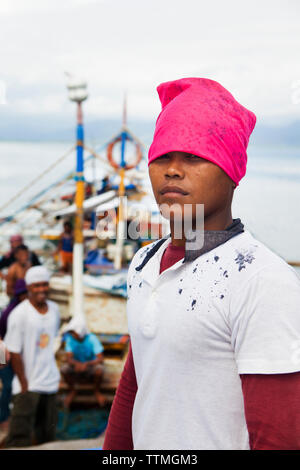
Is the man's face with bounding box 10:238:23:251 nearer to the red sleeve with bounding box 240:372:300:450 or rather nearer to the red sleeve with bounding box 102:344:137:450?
the red sleeve with bounding box 102:344:137:450

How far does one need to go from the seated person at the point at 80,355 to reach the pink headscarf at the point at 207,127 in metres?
4.77

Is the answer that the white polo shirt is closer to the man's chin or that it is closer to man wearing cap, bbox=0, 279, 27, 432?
the man's chin

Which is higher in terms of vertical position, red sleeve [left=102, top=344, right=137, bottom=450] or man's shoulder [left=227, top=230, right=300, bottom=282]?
man's shoulder [left=227, top=230, right=300, bottom=282]

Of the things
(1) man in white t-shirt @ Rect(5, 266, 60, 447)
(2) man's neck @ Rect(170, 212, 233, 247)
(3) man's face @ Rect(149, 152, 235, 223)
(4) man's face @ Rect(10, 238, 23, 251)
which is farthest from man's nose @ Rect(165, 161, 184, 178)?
(4) man's face @ Rect(10, 238, 23, 251)

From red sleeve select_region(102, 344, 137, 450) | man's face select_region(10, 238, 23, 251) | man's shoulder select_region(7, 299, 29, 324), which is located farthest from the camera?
man's face select_region(10, 238, 23, 251)

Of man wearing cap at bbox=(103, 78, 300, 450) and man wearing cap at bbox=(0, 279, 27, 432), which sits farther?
man wearing cap at bbox=(0, 279, 27, 432)

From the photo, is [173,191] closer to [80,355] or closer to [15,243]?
[80,355]

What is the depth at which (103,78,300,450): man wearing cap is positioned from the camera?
32.9 inches

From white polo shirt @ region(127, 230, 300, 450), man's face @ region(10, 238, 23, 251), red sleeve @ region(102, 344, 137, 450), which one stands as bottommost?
red sleeve @ region(102, 344, 137, 450)

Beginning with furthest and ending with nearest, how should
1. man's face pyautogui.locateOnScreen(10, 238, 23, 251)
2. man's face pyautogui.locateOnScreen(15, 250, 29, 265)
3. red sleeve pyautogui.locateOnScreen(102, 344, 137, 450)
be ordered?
man's face pyautogui.locateOnScreen(10, 238, 23, 251) < man's face pyautogui.locateOnScreen(15, 250, 29, 265) < red sleeve pyautogui.locateOnScreen(102, 344, 137, 450)

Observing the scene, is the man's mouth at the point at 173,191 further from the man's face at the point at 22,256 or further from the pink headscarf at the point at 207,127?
the man's face at the point at 22,256

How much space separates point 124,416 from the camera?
120cm

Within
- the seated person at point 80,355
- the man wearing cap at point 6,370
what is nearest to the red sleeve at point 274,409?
the man wearing cap at point 6,370

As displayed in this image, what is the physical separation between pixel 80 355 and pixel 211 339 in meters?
5.11
